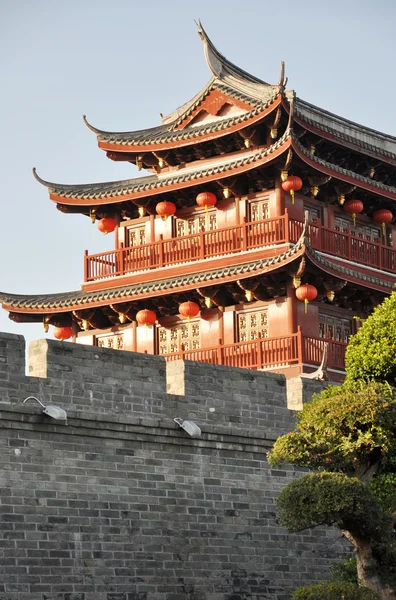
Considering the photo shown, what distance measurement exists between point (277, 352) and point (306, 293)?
4.28 feet

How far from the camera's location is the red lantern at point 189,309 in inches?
1059

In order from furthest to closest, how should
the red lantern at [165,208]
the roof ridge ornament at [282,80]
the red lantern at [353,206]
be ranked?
the red lantern at [353,206] → the red lantern at [165,208] → the roof ridge ornament at [282,80]

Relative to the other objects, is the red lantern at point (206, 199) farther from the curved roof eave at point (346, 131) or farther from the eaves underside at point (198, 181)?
the curved roof eave at point (346, 131)

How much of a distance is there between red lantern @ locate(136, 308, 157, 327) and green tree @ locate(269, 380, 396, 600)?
11.2 metres

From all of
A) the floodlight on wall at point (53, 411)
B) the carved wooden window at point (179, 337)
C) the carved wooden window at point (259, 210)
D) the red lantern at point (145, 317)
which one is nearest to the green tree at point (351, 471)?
the floodlight on wall at point (53, 411)

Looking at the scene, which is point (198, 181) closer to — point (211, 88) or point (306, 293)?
point (211, 88)

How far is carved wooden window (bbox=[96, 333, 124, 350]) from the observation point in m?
28.4

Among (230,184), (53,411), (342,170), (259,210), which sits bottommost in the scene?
(53,411)

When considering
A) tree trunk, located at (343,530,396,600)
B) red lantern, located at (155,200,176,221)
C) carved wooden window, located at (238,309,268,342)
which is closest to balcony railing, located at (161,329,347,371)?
carved wooden window, located at (238,309,268,342)

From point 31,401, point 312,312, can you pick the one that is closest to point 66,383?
point 31,401

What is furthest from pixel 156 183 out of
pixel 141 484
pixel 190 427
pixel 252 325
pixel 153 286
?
pixel 141 484

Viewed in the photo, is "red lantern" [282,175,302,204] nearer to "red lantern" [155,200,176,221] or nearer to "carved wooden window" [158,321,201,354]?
"red lantern" [155,200,176,221]

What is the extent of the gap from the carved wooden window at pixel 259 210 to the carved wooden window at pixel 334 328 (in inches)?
94.4

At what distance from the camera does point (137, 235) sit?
29.0 metres
